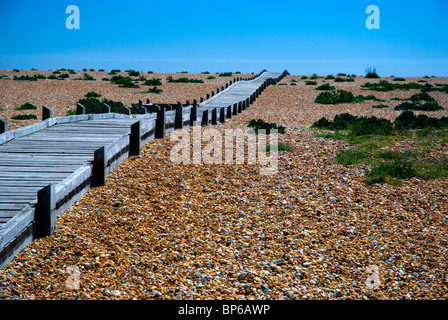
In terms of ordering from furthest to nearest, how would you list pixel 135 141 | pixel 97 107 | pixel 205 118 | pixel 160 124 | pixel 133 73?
pixel 133 73 → pixel 97 107 → pixel 205 118 → pixel 160 124 → pixel 135 141

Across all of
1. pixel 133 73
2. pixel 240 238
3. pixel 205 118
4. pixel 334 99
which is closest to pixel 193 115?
pixel 205 118

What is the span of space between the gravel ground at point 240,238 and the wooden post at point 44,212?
18cm

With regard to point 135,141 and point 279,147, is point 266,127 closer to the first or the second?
point 279,147

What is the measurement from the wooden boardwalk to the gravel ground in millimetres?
292

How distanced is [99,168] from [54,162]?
89 centimetres

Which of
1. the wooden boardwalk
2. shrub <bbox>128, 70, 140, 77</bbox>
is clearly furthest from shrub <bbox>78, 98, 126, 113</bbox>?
shrub <bbox>128, 70, 140, 77</bbox>

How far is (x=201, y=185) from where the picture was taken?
32.5ft

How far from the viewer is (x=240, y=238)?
301 inches

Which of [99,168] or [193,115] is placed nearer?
[99,168]

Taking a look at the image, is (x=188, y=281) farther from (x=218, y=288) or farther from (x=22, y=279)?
(x=22, y=279)

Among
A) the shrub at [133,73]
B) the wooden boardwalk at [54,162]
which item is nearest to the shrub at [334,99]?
the wooden boardwalk at [54,162]

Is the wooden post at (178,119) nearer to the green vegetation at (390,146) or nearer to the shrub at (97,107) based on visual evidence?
the green vegetation at (390,146)
